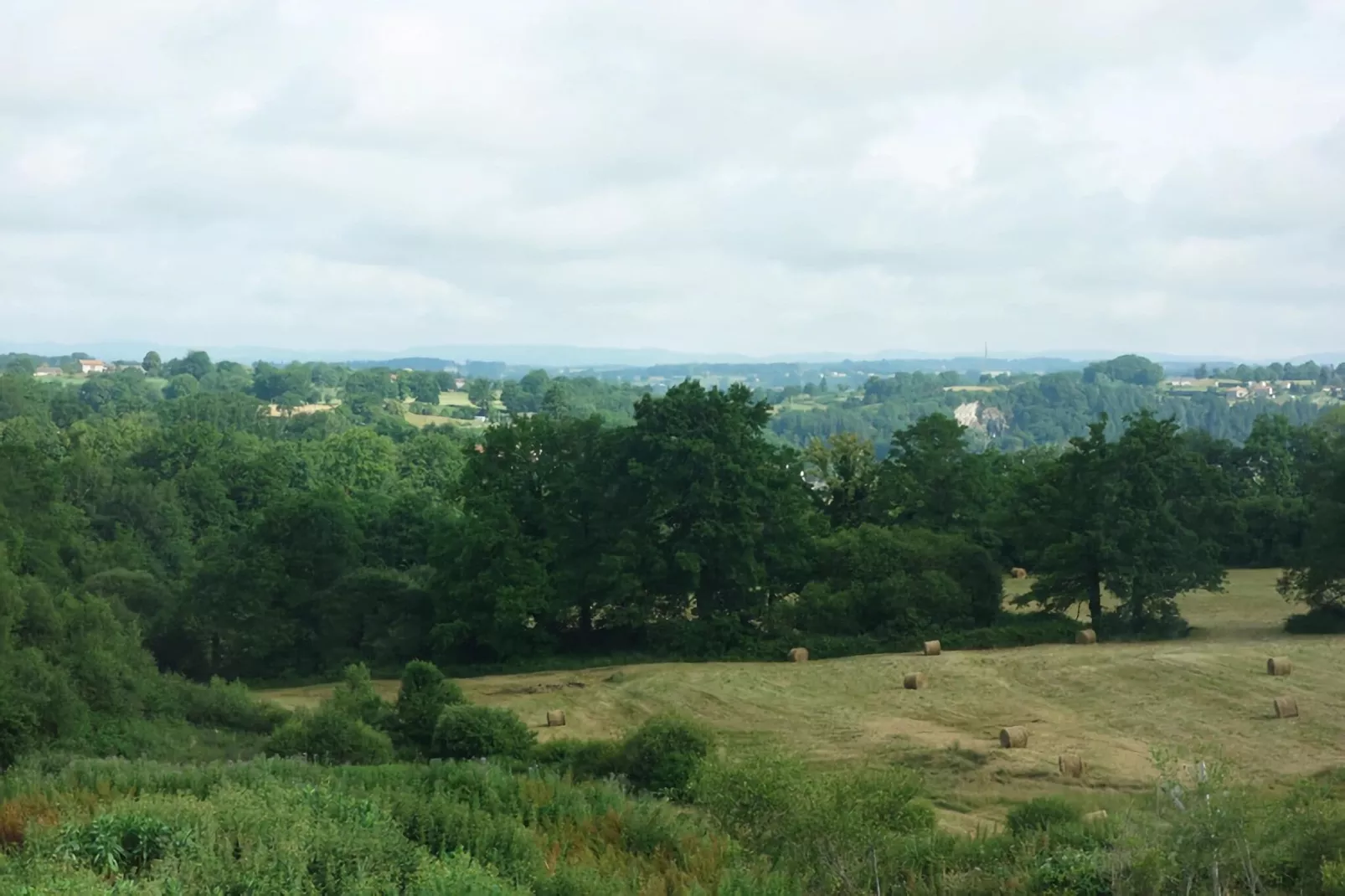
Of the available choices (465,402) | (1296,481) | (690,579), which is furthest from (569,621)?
(465,402)

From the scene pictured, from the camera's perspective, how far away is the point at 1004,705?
27922 mm

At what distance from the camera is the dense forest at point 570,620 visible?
510 inches

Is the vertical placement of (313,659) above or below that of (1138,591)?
below

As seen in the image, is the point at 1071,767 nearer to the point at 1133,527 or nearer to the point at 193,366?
the point at 1133,527

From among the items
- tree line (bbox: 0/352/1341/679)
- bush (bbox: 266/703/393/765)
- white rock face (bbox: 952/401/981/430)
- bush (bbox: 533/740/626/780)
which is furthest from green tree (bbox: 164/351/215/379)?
bush (bbox: 533/740/626/780)

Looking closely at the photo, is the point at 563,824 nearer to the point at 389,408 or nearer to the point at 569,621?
the point at 569,621

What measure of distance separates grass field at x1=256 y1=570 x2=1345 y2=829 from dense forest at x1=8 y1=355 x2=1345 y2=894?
102 inches

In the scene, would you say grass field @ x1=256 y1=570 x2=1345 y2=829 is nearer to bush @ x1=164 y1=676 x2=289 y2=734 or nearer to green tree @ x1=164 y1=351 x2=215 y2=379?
bush @ x1=164 y1=676 x2=289 y2=734

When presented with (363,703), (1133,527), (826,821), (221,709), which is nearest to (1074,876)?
(826,821)

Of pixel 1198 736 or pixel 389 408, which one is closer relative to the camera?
pixel 1198 736

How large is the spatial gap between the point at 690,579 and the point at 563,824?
70.5 ft

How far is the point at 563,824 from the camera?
1550cm

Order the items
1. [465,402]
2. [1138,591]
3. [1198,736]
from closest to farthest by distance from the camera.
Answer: [1198,736] < [1138,591] < [465,402]

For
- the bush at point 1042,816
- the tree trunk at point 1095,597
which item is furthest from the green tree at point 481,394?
the bush at point 1042,816
